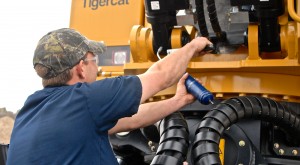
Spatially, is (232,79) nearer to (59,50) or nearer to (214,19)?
(214,19)

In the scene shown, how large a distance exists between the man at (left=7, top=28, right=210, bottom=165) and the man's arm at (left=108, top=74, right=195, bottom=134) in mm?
218

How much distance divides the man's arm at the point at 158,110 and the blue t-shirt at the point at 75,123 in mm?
514

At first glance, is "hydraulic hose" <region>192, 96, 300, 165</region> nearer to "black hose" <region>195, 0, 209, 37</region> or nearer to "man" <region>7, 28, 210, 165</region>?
"man" <region>7, 28, 210, 165</region>

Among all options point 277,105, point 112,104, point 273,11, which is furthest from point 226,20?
point 112,104

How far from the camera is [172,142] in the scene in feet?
10.9

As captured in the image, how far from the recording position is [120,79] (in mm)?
2795

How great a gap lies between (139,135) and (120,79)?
1506 millimetres

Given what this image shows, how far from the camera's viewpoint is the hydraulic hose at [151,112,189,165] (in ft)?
10.6

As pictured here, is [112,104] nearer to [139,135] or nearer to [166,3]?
[166,3]

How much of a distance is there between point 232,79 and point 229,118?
50 centimetres

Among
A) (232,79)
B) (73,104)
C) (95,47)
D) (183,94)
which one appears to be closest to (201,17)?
(232,79)

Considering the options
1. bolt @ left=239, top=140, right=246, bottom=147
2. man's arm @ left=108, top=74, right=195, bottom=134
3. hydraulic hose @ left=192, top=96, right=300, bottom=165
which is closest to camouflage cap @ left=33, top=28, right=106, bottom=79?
man's arm @ left=108, top=74, right=195, bottom=134

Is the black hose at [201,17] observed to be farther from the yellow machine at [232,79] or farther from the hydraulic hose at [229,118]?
the hydraulic hose at [229,118]

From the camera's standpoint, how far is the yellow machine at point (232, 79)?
3.38m
